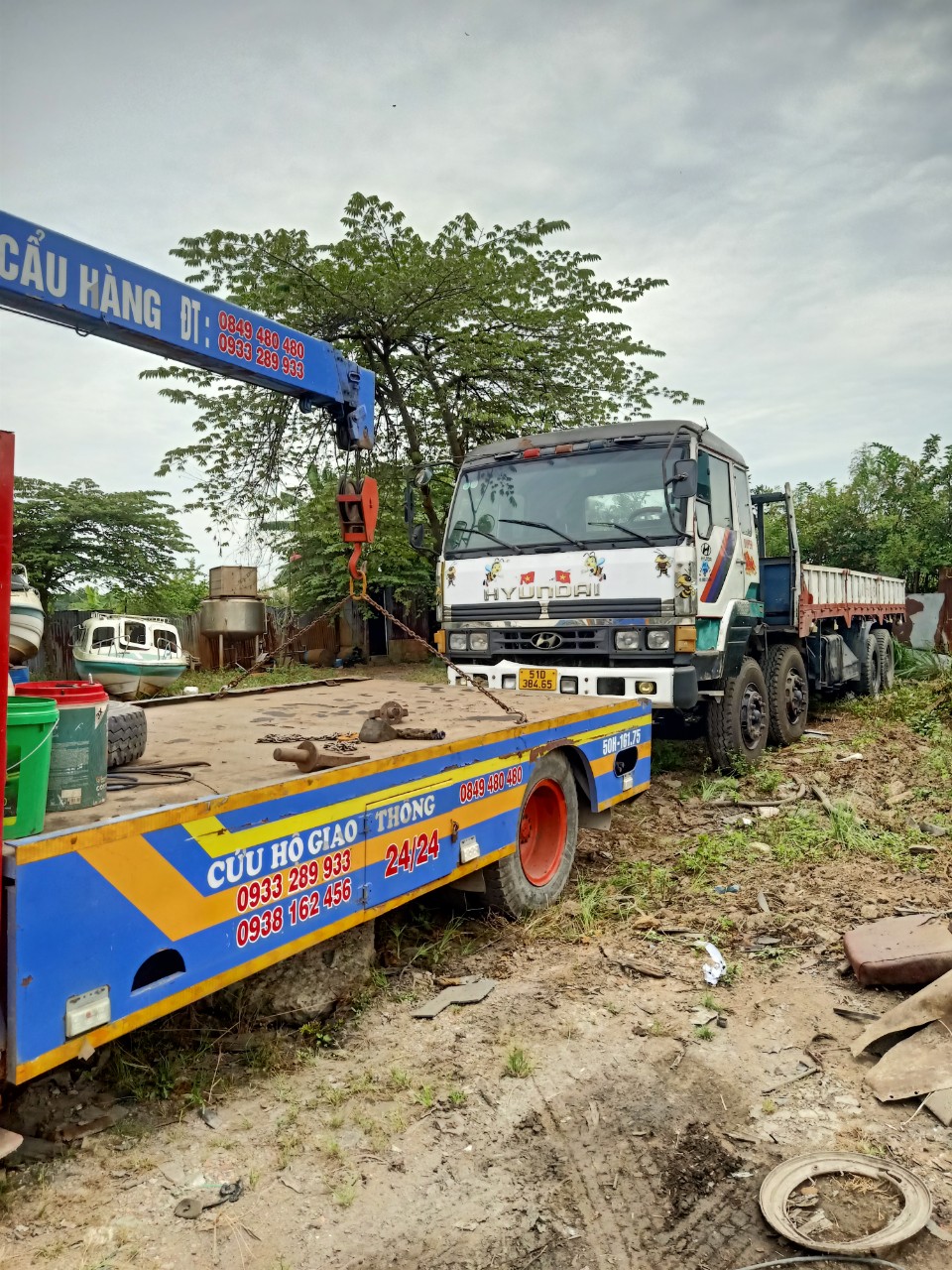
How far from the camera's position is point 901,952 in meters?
3.80

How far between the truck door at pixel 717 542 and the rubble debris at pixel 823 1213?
454 centimetres

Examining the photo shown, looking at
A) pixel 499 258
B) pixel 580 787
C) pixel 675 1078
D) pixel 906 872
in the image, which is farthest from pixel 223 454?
pixel 675 1078

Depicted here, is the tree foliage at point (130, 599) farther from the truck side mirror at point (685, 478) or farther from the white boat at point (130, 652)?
the truck side mirror at point (685, 478)

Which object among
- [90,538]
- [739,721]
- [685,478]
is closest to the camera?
[685,478]

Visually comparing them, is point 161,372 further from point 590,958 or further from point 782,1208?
point 782,1208

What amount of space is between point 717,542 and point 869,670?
248 inches

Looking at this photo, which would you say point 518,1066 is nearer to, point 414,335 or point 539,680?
point 539,680

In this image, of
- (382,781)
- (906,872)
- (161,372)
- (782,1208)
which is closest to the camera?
(782,1208)

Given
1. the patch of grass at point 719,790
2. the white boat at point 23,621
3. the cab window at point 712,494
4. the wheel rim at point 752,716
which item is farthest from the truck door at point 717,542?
the white boat at point 23,621

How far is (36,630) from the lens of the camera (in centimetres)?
335

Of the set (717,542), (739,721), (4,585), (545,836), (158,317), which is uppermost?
(158,317)

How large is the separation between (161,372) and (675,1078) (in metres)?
13.2

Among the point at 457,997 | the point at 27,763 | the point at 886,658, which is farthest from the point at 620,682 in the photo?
the point at 886,658

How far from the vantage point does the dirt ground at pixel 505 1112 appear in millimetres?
2355
